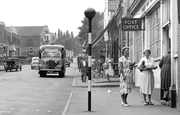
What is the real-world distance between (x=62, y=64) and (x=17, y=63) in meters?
15.0

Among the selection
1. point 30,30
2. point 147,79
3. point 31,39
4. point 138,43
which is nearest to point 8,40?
point 31,39

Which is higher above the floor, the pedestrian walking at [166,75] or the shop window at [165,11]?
the shop window at [165,11]

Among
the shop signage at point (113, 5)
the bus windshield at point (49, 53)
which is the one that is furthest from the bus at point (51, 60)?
the shop signage at point (113, 5)

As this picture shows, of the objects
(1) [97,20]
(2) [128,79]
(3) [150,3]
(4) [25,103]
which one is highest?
(1) [97,20]

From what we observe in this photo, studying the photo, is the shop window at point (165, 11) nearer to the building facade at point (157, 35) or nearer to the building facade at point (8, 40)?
the building facade at point (157, 35)

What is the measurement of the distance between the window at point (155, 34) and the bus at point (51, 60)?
14.9 metres

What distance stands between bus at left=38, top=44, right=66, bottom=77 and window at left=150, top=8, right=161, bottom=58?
14.9 metres

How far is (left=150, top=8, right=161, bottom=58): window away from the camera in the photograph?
15.9 meters

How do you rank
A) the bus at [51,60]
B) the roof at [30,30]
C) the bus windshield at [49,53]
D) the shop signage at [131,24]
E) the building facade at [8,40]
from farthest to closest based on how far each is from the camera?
1. the roof at [30,30]
2. the building facade at [8,40]
3. the bus windshield at [49,53]
4. the bus at [51,60]
5. the shop signage at [131,24]

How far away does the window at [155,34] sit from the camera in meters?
15.9

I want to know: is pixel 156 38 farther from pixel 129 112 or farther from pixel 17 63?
pixel 17 63

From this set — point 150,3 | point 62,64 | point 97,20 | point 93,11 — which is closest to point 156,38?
point 150,3

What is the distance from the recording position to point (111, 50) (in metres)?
38.6

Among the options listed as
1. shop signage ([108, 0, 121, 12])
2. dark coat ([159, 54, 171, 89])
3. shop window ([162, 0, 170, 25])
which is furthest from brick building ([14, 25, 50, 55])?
dark coat ([159, 54, 171, 89])
